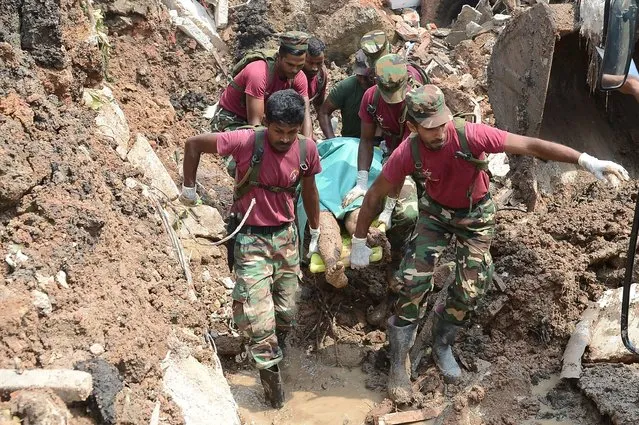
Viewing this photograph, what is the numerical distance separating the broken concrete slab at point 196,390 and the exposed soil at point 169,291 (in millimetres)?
106

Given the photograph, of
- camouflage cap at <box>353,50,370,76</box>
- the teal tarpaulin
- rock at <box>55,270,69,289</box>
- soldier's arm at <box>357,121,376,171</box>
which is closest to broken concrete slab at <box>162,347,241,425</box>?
rock at <box>55,270,69,289</box>

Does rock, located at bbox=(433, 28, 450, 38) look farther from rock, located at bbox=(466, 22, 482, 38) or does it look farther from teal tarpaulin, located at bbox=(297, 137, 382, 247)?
teal tarpaulin, located at bbox=(297, 137, 382, 247)

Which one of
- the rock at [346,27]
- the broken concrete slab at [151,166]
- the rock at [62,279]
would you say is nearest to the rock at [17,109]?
the rock at [62,279]

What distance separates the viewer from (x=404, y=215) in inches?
226

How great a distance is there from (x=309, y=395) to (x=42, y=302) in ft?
7.21

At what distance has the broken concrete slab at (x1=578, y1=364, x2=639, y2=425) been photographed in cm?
468

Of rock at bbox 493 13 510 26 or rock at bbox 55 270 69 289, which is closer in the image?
rock at bbox 55 270 69 289

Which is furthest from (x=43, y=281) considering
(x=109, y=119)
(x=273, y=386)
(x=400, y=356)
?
(x=109, y=119)

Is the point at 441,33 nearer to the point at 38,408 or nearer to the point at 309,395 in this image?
the point at 309,395

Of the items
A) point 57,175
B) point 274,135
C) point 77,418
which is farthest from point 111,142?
point 77,418

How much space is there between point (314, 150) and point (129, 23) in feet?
13.6

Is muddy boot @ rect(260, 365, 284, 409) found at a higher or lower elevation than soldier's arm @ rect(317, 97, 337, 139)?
lower

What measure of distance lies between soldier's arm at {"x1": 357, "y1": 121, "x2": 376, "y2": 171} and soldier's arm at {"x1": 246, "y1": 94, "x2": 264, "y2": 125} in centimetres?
84

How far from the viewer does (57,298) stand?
402cm
